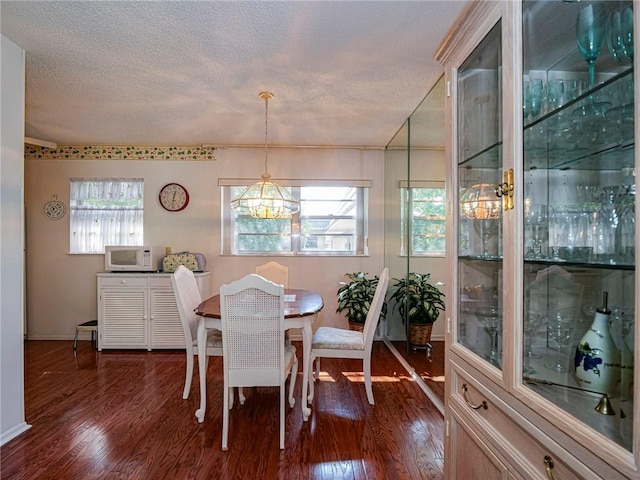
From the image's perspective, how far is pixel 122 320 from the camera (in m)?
3.93

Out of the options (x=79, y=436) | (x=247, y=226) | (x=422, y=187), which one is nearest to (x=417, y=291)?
(x=422, y=187)

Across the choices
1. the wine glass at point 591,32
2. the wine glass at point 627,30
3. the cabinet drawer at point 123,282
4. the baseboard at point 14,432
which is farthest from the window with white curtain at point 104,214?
the wine glass at point 627,30

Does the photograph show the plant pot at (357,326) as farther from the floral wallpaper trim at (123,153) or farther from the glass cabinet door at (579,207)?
the glass cabinet door at (579,207)

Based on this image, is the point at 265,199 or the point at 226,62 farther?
the point at 265,199

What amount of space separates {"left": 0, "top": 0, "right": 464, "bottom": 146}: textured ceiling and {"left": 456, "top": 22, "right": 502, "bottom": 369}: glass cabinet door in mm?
737

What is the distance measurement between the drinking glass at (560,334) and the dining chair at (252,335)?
135 centimetres

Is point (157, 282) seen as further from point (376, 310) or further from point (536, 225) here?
point (536, 225)

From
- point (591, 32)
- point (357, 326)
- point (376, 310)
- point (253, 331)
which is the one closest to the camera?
point (591, 32)

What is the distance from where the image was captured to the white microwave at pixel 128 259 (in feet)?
13.1

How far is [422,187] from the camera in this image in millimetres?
3117

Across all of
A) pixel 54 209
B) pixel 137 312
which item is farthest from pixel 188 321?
pixel 54 209

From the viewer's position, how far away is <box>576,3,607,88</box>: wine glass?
0.94m

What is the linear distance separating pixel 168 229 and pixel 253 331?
9.49 feet

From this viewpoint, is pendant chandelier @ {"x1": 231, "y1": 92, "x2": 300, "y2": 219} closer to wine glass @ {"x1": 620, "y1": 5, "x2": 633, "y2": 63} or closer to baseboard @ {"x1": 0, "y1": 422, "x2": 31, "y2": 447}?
baseboard @ {"x1": 0, "y1": 422, "x2": 31, "y2": 447}
